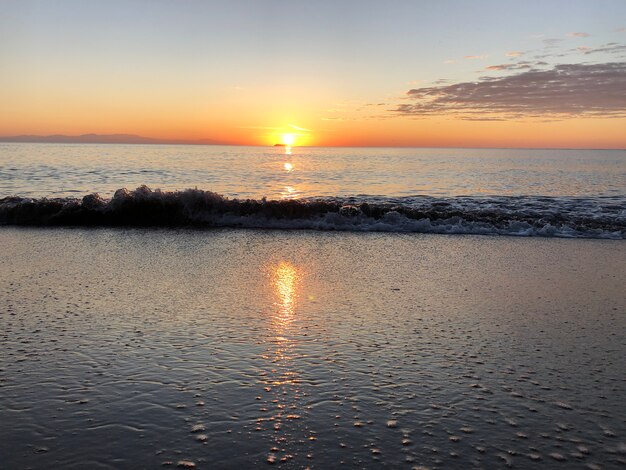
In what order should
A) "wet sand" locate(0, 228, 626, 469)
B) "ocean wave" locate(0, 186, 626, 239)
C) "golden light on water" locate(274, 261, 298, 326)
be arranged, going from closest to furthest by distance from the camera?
"wet sand" locate(0, 228, 626, 469), "golden light on water" locate(274, 261, 298, 326), "ocean wave" locate(0, 186, 626, 239)

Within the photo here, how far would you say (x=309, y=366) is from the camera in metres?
4.28

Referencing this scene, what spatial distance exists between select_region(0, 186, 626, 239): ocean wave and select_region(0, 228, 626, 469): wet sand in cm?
466

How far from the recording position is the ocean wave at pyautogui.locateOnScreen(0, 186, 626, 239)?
1300 centimetres

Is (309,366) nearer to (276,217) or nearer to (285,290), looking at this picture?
(285,290)

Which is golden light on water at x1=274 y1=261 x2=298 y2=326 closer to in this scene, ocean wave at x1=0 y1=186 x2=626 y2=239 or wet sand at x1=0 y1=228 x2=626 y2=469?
wet sand at x1=0 y1=228 x2=626 y2=469

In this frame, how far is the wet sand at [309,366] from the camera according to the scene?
3098 mm

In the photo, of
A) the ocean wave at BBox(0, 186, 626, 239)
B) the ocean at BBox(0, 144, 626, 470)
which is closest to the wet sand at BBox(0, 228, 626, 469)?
the ocean at BBox(0, 144, 626, 470)

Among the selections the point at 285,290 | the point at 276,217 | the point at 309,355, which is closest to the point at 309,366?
the point at 309,355

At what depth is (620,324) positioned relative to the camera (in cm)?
561

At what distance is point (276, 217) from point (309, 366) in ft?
32.5

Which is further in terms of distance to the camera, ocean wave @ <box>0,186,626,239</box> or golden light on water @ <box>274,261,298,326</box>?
ocean wave @ <box>0,186,626,239</box>

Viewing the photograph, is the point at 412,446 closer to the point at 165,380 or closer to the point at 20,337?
the point at 165,380

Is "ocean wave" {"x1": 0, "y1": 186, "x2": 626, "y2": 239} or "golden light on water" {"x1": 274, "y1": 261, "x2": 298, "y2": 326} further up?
"ocean wave" {"x1": 0, "y1": 186, "x2": 626, "y2": 239}

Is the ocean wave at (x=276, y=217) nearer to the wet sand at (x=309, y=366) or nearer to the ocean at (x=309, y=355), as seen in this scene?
the ocean at (x=309, y=355)
